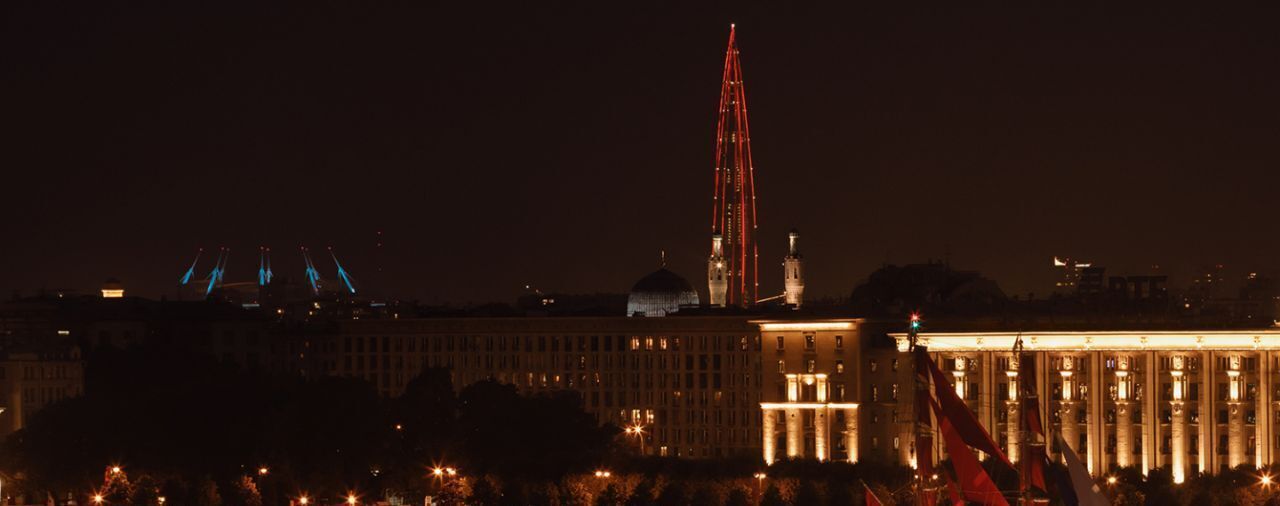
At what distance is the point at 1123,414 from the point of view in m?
170

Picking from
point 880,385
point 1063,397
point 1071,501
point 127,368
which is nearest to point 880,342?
point 880,385

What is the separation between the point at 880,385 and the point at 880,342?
109 inches

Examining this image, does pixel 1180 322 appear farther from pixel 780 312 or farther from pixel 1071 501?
pixel 1071 501

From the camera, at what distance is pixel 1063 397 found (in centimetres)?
17275

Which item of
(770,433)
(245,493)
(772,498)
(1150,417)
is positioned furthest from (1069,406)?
(245,493)

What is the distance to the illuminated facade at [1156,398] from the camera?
547ft

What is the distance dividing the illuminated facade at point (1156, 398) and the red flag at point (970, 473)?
46732mm

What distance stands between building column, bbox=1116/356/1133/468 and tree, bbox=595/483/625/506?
3405 centimetres

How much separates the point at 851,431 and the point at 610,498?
39197mm

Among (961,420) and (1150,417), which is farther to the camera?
(1150,417)

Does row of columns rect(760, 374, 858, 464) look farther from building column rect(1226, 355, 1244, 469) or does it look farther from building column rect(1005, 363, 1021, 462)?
building column rect(1226, 355, 1244, 469)

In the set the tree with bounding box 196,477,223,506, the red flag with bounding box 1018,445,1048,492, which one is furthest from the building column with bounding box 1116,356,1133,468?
the red flag with bounding box 1018,445,1048,492

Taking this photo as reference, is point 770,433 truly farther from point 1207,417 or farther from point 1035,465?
point 1035,465

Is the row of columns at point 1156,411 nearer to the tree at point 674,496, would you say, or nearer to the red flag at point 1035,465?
the tree at point 674,496
